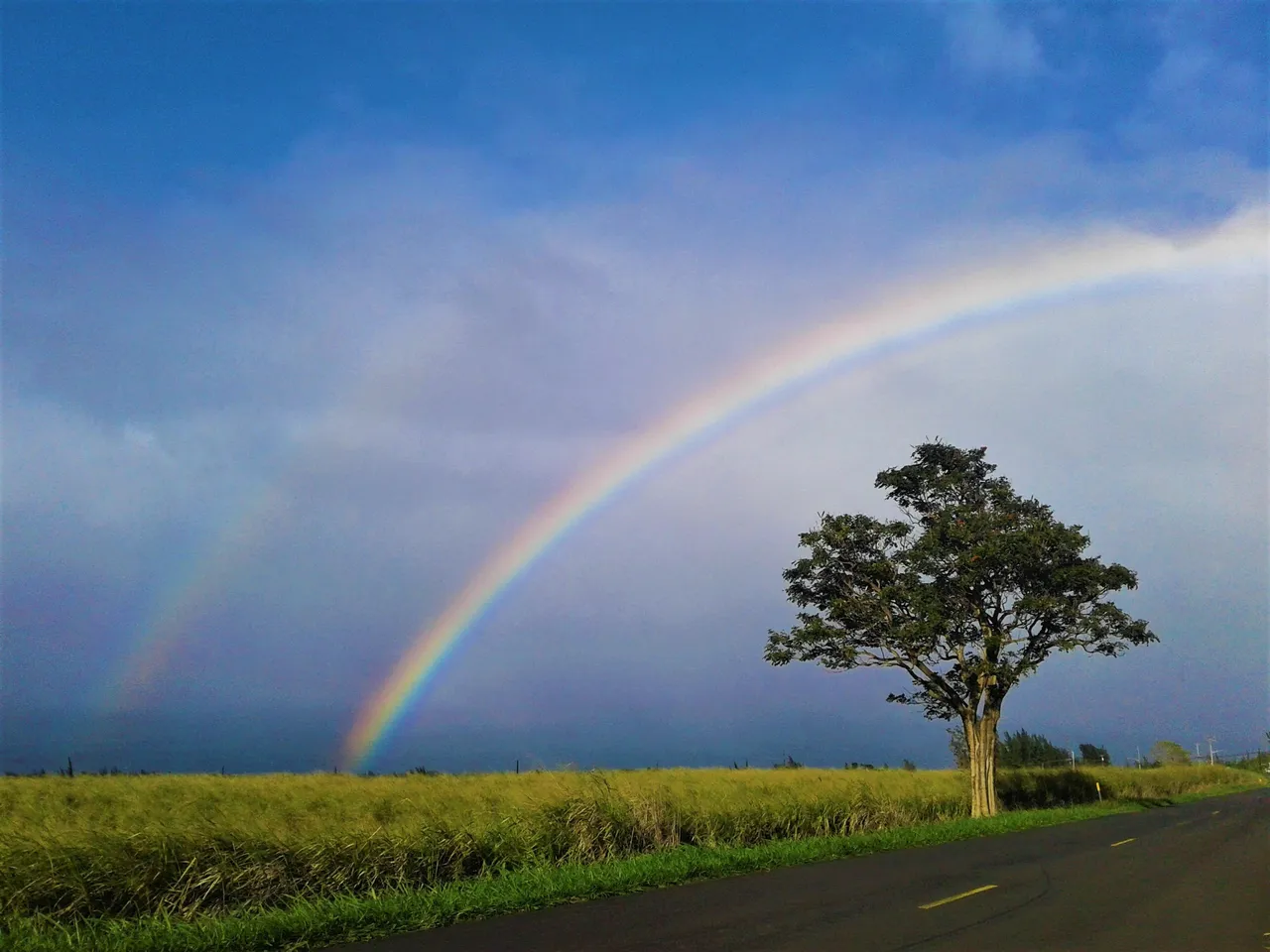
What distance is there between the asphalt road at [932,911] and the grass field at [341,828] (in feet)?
8.56

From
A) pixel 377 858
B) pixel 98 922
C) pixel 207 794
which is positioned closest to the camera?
pixel 98 922

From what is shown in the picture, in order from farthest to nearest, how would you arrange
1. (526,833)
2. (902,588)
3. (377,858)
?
1. (902,588)
2. (526,833)
3. (377,858)

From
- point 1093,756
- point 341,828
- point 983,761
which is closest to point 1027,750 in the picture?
point 1093,756

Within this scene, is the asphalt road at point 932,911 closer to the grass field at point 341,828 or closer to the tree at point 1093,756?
the grass field at point 341,828

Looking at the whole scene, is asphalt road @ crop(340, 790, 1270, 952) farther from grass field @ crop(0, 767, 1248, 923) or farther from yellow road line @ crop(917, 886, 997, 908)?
grass field @ crop(0, 767, 1248, 923)

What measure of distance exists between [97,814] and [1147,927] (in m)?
16.5

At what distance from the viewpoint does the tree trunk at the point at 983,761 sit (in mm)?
34094

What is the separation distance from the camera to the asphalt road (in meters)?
10.5

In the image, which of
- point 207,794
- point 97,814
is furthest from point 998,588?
point 97,814

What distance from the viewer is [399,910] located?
39.6 ft

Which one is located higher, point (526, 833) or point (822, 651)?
point (822, 651)

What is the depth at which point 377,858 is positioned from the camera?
1405 cm

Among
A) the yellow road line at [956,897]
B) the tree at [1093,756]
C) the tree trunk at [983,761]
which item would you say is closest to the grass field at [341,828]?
the tree trunk at [983,761]

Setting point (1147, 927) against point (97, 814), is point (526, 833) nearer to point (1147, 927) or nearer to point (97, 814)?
point (97, 814)
